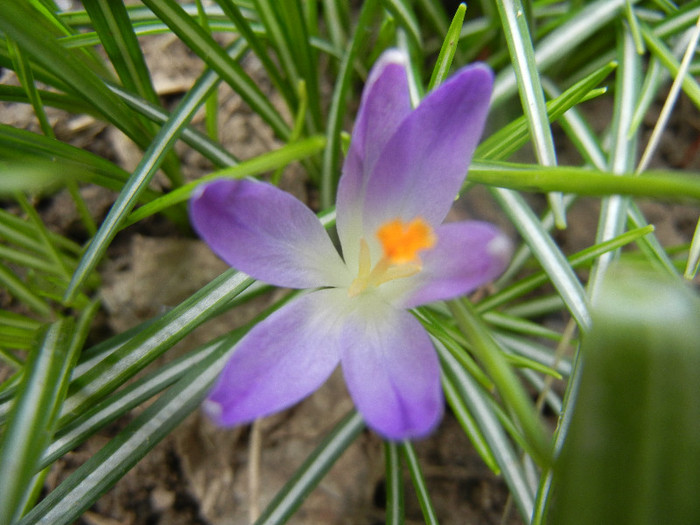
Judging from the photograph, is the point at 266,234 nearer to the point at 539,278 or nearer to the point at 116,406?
the point at 116,406

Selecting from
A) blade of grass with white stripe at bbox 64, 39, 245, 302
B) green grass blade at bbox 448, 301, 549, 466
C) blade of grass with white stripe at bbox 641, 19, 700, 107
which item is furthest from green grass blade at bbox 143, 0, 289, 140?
blade of grass with white stripe at bbox 641, 19, 700, 107

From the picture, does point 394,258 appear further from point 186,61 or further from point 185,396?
point 186,61

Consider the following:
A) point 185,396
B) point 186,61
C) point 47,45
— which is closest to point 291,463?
point 185,396

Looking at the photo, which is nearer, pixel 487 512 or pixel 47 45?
pixel 47 45

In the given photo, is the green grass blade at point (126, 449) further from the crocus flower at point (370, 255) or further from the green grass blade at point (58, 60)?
the green grass blade at point (58, 60)

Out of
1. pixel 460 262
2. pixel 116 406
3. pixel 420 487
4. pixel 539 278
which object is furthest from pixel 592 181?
pixel 116 406

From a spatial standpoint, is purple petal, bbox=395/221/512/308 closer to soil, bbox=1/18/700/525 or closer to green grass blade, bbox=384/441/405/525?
green grass blade, bbox=384/441/405/525
